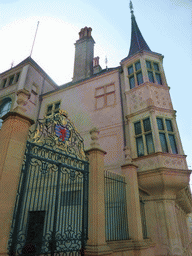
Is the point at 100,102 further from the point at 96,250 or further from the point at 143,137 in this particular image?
the point at 96,250

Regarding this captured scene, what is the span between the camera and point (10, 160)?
14.1ft

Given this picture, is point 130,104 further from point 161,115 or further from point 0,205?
point 0,205

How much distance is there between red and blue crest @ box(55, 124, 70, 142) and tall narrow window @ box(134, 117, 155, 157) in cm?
503

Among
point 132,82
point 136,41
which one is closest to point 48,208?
point 132,82

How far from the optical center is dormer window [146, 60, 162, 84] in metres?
12.2

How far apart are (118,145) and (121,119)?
1742 millimetres

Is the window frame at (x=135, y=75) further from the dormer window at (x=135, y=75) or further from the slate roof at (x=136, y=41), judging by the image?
the slate roof at (x=136, y=41)

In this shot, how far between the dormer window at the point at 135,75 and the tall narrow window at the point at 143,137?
2.87m

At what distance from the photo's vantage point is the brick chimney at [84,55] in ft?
57.9

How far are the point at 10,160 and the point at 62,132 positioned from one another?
2572mm

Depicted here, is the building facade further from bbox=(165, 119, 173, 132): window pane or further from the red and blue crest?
the red and blue crest

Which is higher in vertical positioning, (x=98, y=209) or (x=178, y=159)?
(x=178, y=159)

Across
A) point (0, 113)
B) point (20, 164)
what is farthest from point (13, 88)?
point (20, 164)

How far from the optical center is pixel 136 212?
759 cm
